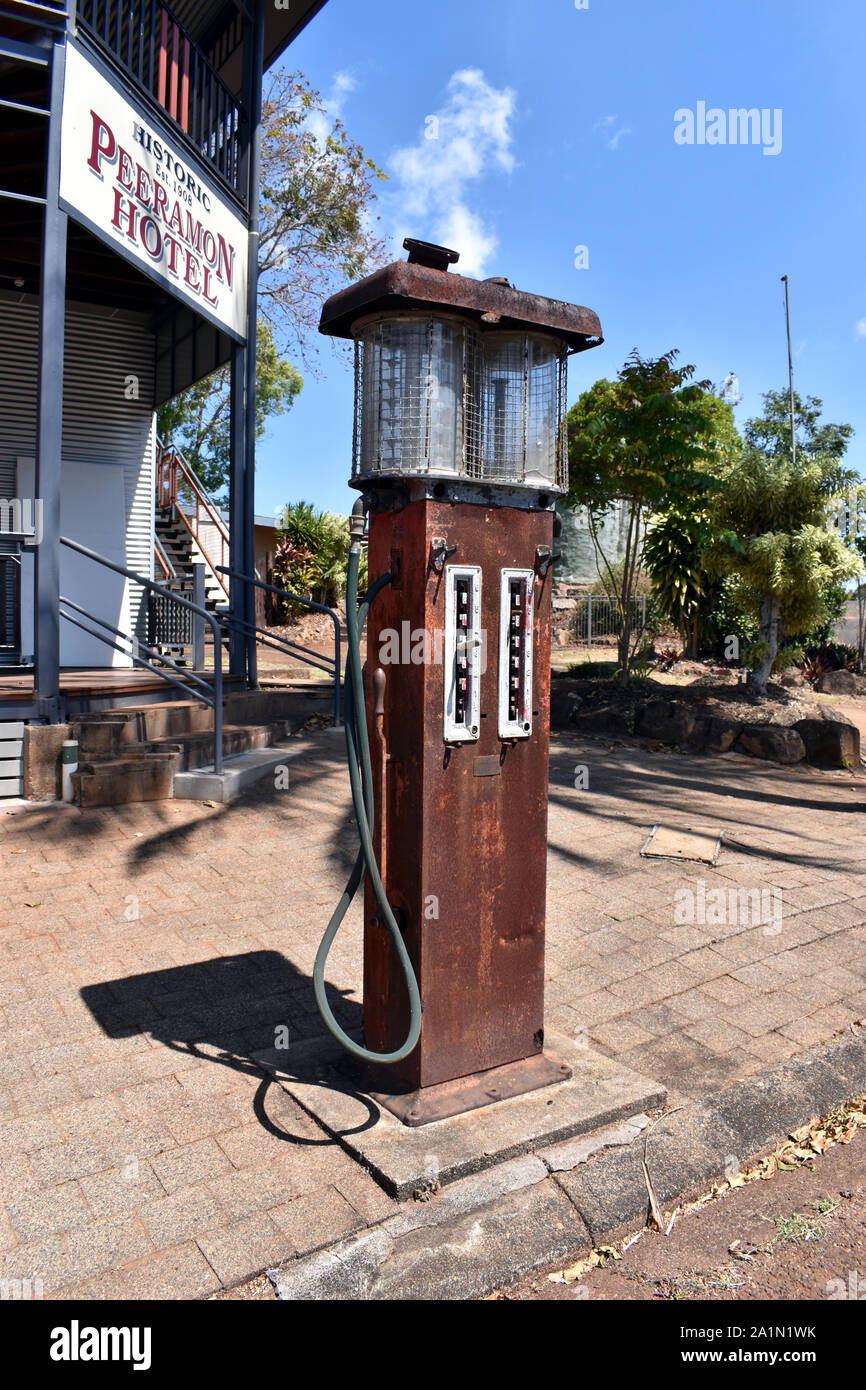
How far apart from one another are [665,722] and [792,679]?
9.19m

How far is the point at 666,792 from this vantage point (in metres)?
7.82

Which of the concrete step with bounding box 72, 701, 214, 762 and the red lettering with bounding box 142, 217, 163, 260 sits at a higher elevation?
the red lettering with bounding box 142, 217, 163, 260

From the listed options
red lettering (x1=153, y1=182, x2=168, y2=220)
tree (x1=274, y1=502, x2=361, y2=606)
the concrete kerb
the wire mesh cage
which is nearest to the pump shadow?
the concrete kerb

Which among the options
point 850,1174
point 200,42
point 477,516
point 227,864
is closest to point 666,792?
point 227,864

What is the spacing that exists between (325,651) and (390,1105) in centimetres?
1787

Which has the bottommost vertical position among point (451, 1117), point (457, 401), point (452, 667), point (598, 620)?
point (451, 1117)

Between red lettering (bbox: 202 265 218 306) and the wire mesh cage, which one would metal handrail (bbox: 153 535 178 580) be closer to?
red lettering (bbox: 202 265 218 306)

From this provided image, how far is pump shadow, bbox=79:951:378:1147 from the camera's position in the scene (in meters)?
3.42

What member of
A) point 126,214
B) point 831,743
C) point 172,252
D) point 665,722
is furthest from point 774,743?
point 126,214

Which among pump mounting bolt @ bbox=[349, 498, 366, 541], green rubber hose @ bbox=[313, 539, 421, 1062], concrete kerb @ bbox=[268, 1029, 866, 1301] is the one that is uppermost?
pump mounting bolt @ bbox=[349, 498, 366, 541]

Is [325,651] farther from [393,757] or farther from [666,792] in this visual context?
[393,757]

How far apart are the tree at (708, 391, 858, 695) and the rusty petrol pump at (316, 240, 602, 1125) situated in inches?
363

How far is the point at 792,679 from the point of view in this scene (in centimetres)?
1866

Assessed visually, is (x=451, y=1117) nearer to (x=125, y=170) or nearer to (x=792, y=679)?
(x=125, y=170)
